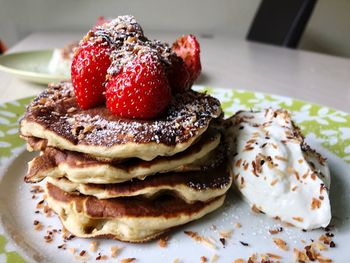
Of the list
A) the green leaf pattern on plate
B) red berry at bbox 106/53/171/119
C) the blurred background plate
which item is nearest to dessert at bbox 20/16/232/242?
red berry at bbox 106/53/171/119

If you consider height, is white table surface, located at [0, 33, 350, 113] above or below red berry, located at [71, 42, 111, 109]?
below

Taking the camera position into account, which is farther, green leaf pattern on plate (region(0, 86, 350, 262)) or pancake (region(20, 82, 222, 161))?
green leaf pattern on plate (region(0, 86, 350, 262))

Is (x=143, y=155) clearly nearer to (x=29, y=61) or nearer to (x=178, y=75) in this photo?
(x=178, y=75)

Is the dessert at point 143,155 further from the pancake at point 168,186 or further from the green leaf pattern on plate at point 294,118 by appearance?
the green leaf pattern on plate at point 294,118

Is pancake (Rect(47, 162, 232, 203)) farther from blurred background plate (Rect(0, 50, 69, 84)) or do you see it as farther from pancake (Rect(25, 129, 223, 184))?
blurred background plate (Rect(0, 50, 69, 84))

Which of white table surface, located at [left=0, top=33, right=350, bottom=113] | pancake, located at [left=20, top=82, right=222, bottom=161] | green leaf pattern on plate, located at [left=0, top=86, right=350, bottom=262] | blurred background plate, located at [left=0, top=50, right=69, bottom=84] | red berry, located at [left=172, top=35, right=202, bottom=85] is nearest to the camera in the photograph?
pancake, located at [left=20, top=82, right=222, bottom=161]

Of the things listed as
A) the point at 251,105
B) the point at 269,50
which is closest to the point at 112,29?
the point at 251,105

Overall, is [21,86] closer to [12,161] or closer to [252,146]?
[12,161]
